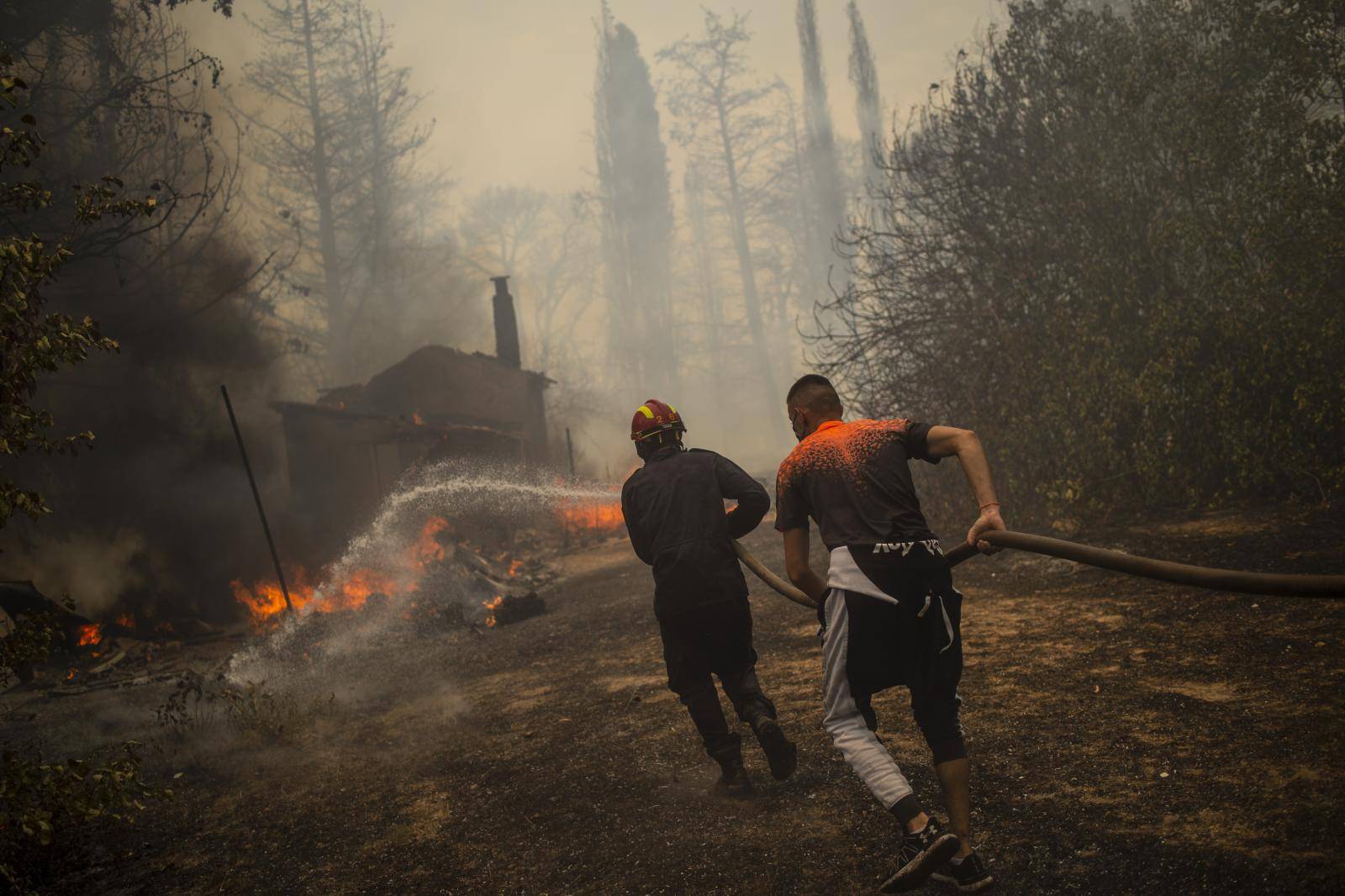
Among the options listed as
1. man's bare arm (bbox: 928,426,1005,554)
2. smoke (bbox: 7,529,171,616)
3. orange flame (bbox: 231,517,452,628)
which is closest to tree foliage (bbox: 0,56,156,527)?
man's bare arm (bbox: 928,426,1005,554)

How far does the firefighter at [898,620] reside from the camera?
3.28 meters

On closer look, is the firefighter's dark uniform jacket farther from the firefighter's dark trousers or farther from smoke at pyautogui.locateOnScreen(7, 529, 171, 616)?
smoke at pyautogui.locateOnScreen(7, 529, 171, 616)

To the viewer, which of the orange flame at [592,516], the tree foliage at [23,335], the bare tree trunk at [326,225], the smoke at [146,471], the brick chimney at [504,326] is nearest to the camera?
the tree foliage at [23,335]

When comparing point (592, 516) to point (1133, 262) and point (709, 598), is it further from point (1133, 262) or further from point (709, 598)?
point (709, 598)

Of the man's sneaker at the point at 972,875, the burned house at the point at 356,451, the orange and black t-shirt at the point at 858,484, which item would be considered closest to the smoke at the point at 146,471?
the burned house at the point at 356,451

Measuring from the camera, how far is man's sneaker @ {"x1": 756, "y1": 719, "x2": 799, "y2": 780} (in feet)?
14.5

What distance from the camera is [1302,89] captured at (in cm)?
1077

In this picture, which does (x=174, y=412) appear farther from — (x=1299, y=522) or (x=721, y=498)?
(x=1299, y=522)

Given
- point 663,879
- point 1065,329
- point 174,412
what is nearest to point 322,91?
point 174,412

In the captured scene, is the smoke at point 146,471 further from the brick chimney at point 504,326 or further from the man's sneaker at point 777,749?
the man's sneaker at point 777,749

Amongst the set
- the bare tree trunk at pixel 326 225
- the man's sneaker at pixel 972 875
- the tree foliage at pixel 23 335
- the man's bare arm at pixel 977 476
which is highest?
the bare tree trunk at pixel 326 225

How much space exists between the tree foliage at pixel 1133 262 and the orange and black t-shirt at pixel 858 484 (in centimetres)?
813

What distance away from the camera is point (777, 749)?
4.47 m

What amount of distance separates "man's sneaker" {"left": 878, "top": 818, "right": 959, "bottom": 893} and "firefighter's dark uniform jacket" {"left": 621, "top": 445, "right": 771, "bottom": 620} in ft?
5.21
